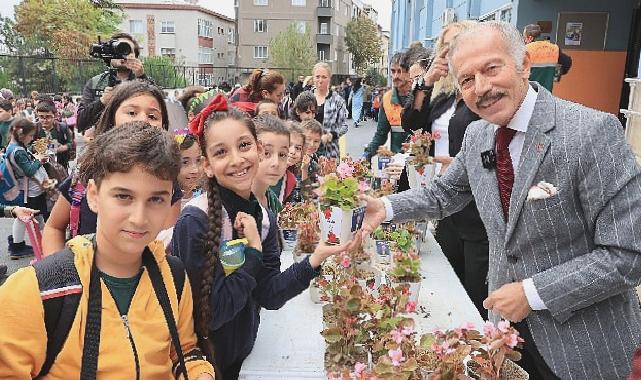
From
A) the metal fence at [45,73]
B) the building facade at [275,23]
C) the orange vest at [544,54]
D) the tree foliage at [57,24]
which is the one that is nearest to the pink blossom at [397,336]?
the orange vest at [544,54]

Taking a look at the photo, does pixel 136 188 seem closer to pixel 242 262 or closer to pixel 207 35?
pixel 242 262

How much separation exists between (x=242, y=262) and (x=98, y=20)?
29.3 m

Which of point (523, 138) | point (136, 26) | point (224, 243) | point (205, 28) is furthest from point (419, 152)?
point (205, 28)

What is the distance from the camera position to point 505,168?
1.68m

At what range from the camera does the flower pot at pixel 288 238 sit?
9.00ft

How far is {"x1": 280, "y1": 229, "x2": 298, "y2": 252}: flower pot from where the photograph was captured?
2.74 metres

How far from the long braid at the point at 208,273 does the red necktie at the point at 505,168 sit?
35.9 inches

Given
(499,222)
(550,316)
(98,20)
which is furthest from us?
(98,20)

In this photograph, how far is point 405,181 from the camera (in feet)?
12.5

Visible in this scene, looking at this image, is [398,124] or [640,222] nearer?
[640,222]

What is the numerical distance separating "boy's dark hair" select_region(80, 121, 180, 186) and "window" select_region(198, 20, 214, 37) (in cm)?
5162

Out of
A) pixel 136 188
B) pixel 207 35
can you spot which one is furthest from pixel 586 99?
pixel 207 35

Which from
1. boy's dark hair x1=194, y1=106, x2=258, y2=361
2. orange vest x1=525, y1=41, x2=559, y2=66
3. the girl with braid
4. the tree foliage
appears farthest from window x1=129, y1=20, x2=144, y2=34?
boy's dark hair x1=194, y1=106, x2=258, y2=361

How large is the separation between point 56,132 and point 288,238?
5.92 metres
